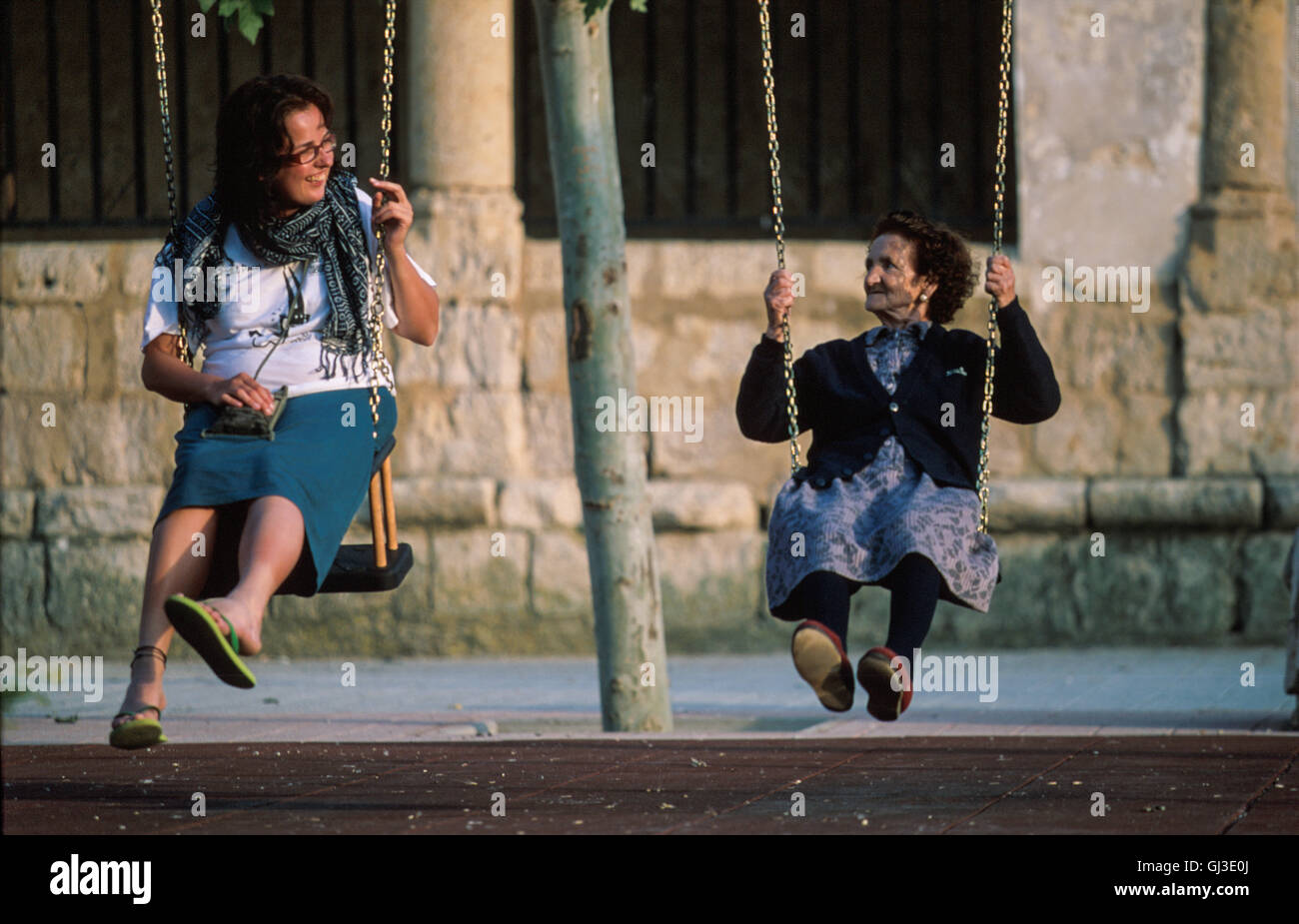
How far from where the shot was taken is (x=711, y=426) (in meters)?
10.1

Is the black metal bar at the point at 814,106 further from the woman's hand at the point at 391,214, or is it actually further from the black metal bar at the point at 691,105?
the woman's hand at the point at 391,214

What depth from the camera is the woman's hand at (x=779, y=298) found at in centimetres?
512

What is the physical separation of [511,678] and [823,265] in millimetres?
2516

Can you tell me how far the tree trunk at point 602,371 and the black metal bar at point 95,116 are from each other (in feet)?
12.5

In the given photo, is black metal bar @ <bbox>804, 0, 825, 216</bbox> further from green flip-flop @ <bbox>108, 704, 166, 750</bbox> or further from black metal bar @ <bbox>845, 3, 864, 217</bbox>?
green flip-flop @ <bbox>108, 704, 166, 750</bbox>

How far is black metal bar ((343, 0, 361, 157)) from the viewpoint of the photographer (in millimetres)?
10406

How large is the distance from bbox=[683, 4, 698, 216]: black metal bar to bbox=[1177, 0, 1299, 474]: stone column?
2419 mm

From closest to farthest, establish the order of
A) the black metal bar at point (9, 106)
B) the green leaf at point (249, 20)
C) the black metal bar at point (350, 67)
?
the green leaf at point (249, 20) < the black metal bar at point (350, 67) < the black metal bar at point (9, 106)

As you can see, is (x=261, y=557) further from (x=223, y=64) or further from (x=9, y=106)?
(x=9, y=106)

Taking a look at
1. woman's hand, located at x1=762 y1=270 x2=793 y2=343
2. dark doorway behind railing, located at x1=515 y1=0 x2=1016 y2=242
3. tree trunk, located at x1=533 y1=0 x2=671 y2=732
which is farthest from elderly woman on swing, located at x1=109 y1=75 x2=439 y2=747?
dark doorway behind railing, located at x1=515 y1=0 x2=1016 y2=242

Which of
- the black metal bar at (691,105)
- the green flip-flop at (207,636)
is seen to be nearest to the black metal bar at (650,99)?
the black metal bar at (691,105)
